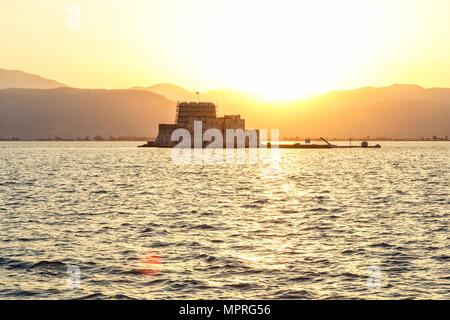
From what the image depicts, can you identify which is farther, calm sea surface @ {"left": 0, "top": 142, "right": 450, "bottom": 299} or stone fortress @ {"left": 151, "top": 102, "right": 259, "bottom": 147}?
stone fortress @ {"left": 151, "top": 102, "right": 259, "bottom": 147}

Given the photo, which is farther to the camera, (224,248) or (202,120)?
(202,120)

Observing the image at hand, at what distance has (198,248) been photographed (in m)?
18.4

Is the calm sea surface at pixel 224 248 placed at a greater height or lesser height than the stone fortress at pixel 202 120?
lesser

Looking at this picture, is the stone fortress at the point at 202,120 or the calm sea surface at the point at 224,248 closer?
the calm sea surface at the point at 224,248

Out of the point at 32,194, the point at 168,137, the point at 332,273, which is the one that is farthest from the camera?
the point at 168,137

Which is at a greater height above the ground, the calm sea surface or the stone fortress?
the stone fortress

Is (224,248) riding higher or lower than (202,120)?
lower
